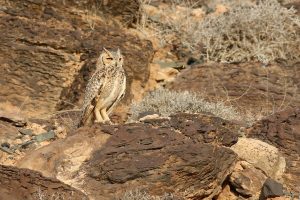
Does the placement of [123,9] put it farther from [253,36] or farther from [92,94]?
[92,94]

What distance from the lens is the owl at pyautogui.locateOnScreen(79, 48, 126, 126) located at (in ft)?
28.6

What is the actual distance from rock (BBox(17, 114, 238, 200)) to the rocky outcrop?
338 centimetres

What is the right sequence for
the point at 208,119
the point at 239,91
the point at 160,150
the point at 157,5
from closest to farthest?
the point at 160,150
the point at 208,119
the point at 239,91
the point at 157,5

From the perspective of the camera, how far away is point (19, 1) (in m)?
12.0

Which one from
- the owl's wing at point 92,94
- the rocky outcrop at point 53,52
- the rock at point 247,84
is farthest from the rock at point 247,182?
the rocky outcrop at point 53,52

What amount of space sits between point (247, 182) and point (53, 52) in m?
4.44

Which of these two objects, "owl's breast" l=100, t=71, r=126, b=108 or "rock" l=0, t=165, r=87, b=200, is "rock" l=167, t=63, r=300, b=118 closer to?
"owl's breast" l=100, t=71, r=126, b=108

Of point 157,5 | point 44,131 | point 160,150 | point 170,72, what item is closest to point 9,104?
point 44,131

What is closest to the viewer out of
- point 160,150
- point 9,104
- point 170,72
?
point 160,150

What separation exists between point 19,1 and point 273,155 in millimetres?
5376

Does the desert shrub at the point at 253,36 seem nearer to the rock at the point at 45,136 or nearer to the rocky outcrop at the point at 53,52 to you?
the rocky outcrop at the point at 53,52

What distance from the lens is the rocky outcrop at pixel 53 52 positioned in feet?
36.2

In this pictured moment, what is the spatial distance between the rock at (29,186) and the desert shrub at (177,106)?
315 centimetres

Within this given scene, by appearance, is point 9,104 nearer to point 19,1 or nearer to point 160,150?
point 19,1
